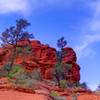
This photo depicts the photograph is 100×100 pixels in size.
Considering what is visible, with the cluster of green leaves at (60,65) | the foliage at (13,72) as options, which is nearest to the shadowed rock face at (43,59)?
the cluster of green leaves at (60,65)

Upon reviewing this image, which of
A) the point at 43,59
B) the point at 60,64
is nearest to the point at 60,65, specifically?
the point at 60,64

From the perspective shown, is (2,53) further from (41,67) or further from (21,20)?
(21,20)

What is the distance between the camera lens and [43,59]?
3078 inches

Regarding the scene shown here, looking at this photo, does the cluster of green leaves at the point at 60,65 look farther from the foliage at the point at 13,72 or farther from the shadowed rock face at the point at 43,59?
the foliage at the point at 13,72

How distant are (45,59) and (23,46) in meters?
18.4

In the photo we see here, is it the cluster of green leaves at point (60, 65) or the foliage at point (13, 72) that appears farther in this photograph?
the cluster of green leaves at point (60, 65)

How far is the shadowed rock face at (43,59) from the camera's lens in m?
70.5

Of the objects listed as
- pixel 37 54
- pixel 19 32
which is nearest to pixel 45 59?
pixel 37 54

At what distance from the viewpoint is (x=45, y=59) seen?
78312mm

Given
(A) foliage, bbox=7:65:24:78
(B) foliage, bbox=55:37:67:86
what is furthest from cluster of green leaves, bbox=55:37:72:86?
(A) foliage, bbox=7:65:24:78

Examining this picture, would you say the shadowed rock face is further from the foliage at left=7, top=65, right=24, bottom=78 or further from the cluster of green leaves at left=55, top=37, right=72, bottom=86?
the foliage at left=7, top=65, right=24, bottom=78

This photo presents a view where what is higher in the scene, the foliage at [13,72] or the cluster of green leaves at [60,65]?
the cluster of green leaves at [60,65]

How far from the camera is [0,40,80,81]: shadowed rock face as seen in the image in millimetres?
70500

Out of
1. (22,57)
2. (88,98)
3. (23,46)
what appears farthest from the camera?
(22,57)
